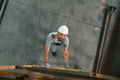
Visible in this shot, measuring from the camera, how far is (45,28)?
8.57 meters

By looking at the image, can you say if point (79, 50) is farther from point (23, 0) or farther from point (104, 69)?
point (23, 0)

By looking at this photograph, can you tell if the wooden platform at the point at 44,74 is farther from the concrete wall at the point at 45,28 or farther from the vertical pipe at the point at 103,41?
the vertical pipe at the point at 103,41

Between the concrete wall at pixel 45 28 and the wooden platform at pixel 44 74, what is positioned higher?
the concrete wall at pixel 45 28

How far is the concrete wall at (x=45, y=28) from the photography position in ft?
25.7

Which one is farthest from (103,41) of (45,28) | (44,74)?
(44,74)

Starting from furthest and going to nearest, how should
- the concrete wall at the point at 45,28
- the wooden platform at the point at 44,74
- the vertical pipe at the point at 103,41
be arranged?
the vertical pipe at the point at 103,41 → the concrete wall at the point at 45,28 → the wooden platform at the point at 44,74

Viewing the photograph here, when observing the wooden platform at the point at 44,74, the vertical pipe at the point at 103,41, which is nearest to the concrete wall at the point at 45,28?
the vertical pipe at the point at 103,41

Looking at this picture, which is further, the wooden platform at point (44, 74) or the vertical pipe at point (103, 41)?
the vertical pipe at point (103, 41)

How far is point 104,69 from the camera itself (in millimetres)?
9477

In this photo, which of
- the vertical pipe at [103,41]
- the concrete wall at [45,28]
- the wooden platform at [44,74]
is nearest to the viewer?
the wooden platform at [44,74]

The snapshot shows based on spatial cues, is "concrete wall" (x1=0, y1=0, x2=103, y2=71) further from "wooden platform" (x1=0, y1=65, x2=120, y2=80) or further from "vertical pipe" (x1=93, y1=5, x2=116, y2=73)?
"wooden platform" (x1=0, y1=65, x2=120, y2=80)

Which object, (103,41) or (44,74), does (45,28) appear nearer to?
(103,41)

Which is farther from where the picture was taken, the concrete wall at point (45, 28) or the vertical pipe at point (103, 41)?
the vertical pipe at point (103, 41)

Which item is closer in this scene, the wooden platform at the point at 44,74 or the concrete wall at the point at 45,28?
the wooden platform at the point at 44,74
